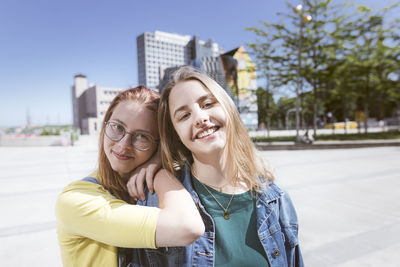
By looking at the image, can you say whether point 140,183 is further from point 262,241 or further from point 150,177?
point 262,241

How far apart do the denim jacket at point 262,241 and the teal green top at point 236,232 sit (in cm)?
3

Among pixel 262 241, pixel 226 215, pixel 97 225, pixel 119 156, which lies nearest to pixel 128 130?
pixel 119 156

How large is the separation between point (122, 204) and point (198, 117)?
52cm

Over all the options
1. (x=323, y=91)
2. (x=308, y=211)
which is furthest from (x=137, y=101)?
(x=323, y=91)

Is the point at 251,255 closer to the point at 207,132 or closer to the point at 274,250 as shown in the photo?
the point at 274,250

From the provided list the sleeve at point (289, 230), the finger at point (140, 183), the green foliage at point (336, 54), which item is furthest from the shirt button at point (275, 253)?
the green foliage at point (336, 54)

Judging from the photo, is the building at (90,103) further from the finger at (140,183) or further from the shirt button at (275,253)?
the shirt button at (275,253)

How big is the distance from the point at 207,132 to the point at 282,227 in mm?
665

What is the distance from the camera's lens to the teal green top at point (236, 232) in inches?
47.2

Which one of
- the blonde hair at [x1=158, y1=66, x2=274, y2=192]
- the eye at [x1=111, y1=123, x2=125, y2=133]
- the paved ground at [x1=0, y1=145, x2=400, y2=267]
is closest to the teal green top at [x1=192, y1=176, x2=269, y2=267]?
the blonde hair at [x1=158, y1=66, x2=274, y2=192]

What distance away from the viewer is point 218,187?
1374 millimetres

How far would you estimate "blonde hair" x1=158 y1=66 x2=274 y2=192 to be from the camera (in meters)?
1.31

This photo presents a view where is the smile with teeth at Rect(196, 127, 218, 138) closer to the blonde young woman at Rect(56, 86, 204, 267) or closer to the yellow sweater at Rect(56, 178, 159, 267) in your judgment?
the blonde young woman at Rect(56, 86, 204, 267)

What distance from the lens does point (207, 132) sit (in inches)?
48.8
